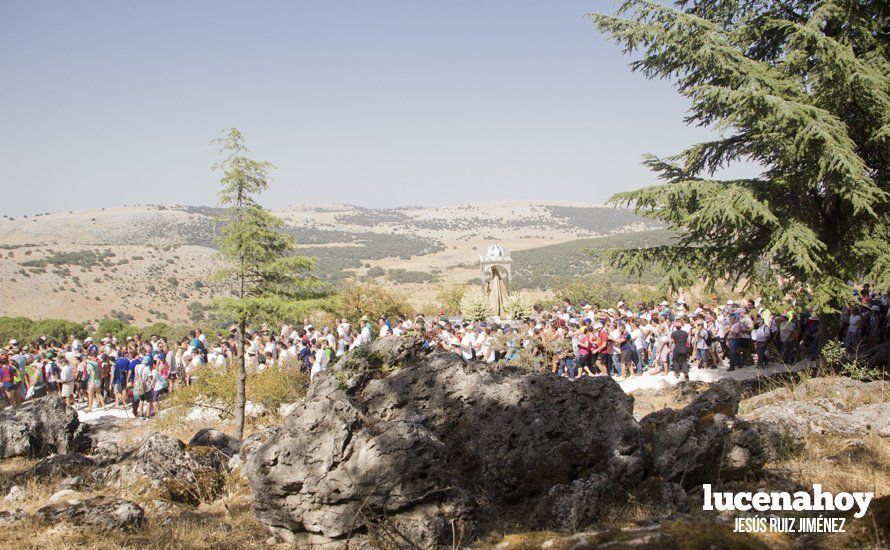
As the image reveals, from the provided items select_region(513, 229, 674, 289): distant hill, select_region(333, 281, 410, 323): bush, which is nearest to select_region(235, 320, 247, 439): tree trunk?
select_region(333, 281, 410, 323): bush

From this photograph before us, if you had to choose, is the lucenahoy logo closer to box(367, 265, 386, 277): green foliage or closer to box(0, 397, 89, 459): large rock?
box(0, 397, 89, 459): large rock

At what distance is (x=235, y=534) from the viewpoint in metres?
5.59

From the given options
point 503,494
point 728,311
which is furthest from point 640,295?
point 503,494

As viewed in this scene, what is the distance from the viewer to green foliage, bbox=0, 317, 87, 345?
37.8m

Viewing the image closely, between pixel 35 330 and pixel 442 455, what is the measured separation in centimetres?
4304

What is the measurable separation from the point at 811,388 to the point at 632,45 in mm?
6496

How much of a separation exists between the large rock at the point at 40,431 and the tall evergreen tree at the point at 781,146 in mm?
10786

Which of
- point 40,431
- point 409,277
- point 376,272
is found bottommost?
point 409,277

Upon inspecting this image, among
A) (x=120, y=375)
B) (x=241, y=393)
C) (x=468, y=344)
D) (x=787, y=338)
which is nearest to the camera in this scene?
(x=241, y=393)

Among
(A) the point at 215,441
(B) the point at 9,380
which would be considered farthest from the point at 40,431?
(B) the point at 9,380

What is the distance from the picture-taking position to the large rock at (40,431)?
10734 mm

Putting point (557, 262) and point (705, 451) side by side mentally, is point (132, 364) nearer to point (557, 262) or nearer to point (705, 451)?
point (705, 451)

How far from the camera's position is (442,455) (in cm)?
484

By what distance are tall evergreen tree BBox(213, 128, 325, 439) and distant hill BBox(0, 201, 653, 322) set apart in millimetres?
513
